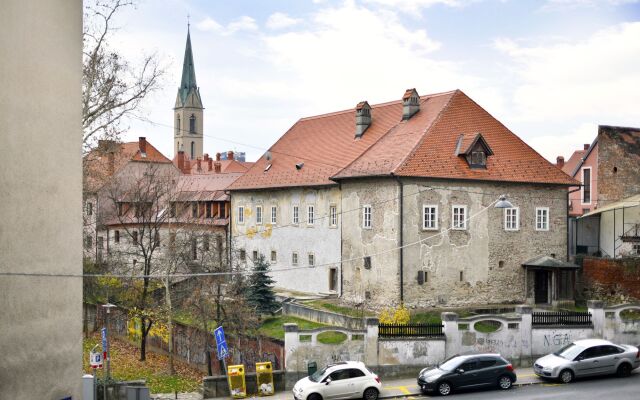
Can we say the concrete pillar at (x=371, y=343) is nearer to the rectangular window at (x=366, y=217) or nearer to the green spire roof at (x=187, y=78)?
the rectangular window at (x=366, y=217)

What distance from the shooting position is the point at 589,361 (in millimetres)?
26109

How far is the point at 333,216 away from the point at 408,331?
637 inches

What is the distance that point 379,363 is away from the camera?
91.8ft

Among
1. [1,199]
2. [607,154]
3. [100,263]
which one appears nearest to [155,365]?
[100,263]

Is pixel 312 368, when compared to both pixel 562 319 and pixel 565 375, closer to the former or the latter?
pixel 565 375

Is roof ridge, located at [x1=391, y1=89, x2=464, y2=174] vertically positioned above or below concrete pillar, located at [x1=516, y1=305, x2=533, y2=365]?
above

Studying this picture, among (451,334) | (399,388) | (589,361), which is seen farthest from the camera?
(451,334)

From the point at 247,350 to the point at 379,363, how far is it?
21.9ft

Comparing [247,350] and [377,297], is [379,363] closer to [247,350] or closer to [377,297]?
[247,350]

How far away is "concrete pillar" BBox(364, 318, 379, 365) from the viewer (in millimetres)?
27953

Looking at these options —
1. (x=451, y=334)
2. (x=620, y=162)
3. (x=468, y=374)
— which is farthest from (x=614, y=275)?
(x=468, y=374)

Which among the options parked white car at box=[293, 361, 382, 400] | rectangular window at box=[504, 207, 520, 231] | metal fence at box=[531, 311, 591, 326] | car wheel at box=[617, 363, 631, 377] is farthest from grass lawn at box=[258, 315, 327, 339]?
car wheel at box=[617, 363, 631, 377]

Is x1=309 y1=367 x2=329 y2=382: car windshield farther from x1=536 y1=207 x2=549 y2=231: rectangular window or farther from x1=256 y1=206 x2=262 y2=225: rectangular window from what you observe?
x1=256 y1=206 x2=262 y2=225: rectangular window

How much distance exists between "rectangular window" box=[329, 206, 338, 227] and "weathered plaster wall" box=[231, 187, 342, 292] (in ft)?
0.69
